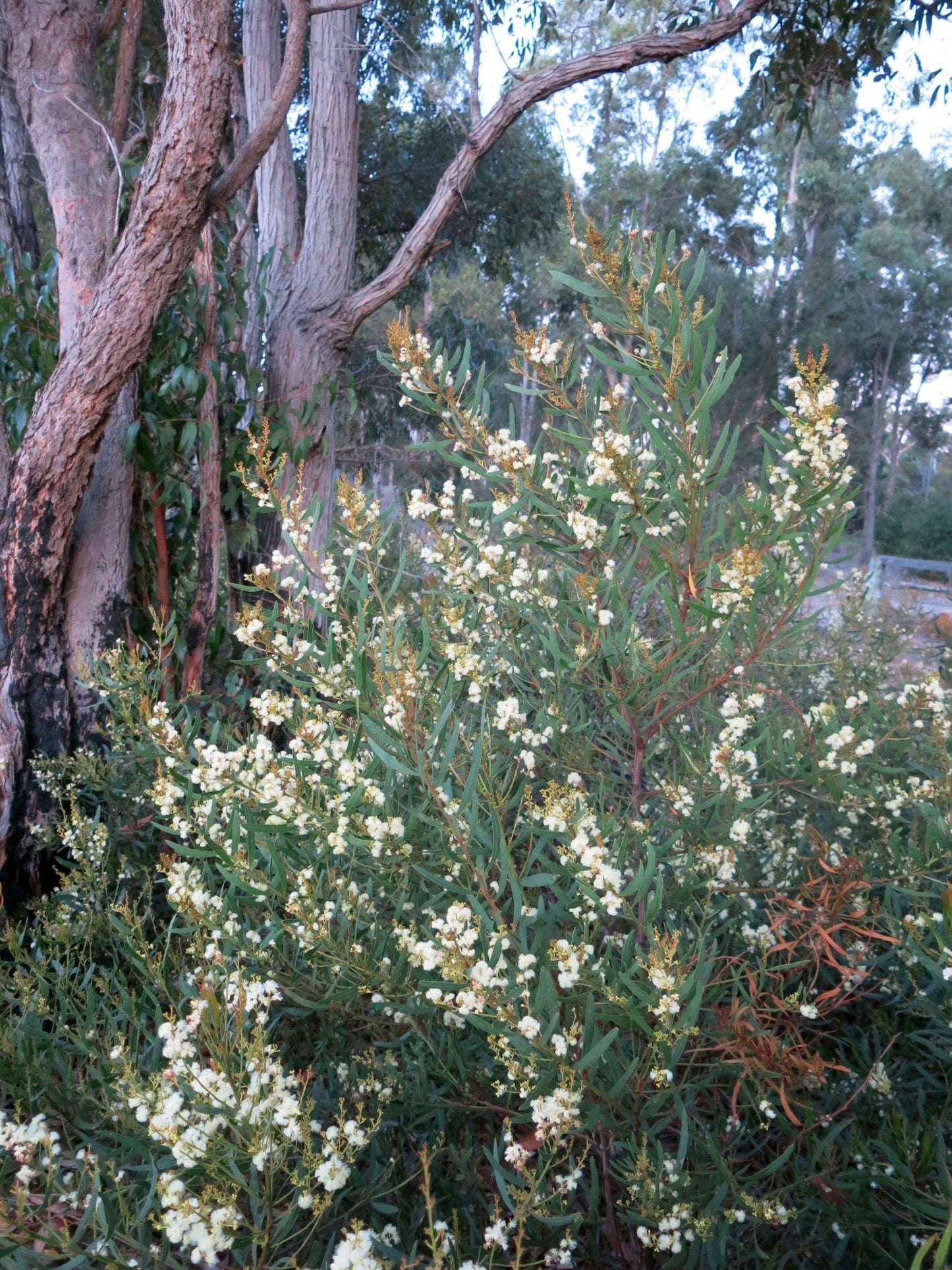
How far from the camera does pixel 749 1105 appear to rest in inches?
71.3

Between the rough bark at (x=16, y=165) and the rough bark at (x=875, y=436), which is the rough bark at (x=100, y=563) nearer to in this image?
the rough bark at (x=16, y=165)

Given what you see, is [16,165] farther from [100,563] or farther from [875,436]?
[875,436]

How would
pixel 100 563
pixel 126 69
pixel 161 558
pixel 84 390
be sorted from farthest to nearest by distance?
pixel 126 69 → pixel 161 558 → pixel 100 563 → pixel 84 390

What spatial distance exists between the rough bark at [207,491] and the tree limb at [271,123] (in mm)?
378

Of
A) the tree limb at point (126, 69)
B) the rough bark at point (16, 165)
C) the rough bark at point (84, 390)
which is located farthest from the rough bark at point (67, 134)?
the rough bark at point (16, 165)

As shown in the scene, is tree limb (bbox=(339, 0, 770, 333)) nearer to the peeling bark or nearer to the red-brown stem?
the peeling bark

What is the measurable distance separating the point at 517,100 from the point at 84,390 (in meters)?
2.08

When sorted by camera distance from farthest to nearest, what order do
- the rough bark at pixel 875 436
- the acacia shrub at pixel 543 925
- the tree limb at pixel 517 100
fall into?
the rough bark at pixel 875 436 < the tree limb at pixel 517 100 < the acacia shrub at pixel 543 925

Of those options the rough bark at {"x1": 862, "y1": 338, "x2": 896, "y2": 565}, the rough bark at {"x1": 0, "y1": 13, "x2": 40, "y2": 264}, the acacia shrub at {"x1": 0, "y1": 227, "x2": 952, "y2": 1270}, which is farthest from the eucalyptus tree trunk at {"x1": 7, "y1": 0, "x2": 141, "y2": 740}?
the rough bark at {"x1": 862, "y1": 338, "x2": 896, "y2": 565}

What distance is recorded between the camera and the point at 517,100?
3.86m

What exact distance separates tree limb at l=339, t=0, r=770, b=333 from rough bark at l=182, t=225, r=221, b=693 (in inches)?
30.8

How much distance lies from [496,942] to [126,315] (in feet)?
8.11

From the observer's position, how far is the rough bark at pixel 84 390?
297 centimetres

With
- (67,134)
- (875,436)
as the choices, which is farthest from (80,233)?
(875,436)
